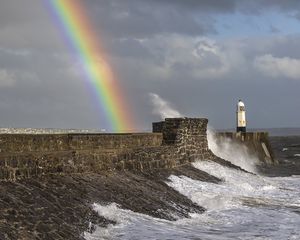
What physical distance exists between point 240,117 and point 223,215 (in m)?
20.4

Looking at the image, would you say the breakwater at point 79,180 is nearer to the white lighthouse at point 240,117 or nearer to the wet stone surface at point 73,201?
the wet stone surface at point 73,201

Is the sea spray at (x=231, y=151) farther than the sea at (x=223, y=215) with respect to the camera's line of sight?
Yes

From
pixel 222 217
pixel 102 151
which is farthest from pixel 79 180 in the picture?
pixel 222 217

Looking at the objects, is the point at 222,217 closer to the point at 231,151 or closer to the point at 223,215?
the point at 223,215

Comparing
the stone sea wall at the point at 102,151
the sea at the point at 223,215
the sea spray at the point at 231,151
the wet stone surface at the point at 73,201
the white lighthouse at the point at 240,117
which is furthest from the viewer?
the white lighthouse at the point at 240,117

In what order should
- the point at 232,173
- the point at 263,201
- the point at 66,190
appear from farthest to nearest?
the point at 232,173 < the point at 263,201 < the point at 66,190

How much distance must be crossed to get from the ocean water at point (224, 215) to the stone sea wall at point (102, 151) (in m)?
1.10

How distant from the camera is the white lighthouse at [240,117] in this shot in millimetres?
32438

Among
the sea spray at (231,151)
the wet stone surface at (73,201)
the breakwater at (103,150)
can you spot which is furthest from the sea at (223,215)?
the sea spray at (231,151)

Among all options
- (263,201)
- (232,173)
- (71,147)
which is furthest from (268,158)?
(71,147)

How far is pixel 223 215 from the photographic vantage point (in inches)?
511

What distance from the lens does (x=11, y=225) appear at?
8.59m

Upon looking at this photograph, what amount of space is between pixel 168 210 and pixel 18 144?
369 cm

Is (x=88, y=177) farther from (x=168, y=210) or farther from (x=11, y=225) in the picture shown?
(x=11, y=225)
